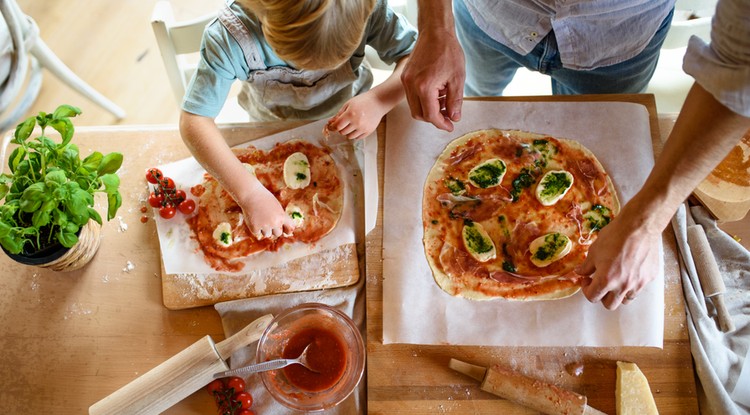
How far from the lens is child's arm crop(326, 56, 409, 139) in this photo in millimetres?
1468

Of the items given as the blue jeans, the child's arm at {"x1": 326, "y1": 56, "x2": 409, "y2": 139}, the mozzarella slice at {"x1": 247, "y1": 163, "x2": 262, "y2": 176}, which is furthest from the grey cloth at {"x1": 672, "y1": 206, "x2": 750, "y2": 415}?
the mozzarella slice at {"x1": 247, "y1": 163, "x2": 262, "y2": 176}

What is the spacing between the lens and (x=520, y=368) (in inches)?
52.4

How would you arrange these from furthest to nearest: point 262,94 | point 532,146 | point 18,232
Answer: point 262,94
point 532,146
point 18,232

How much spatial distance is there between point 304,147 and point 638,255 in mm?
915

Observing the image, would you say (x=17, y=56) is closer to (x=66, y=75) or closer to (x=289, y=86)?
(x=66, y=75)

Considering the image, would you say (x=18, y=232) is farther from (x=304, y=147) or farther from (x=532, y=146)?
(x=532, y=146)

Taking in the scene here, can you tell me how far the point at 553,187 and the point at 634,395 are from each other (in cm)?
56

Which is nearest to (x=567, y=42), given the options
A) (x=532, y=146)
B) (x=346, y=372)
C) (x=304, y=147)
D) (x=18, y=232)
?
(x=532, y=146)

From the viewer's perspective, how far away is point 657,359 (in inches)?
52.4

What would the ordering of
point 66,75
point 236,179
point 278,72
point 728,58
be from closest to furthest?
point 728,58 → point 236,179 → point 278,72 → point 66,75

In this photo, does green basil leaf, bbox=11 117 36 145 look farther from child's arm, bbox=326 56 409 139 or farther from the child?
child's arm, bbox=326 56 409 139

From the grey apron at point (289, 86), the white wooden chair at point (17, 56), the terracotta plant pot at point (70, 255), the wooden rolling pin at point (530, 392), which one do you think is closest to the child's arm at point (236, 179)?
the grey apron at point (289, 86)

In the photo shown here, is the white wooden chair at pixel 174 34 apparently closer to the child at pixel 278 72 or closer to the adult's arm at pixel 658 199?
the child at pixel 278 72

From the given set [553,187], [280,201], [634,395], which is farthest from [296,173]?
[634,395]
